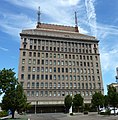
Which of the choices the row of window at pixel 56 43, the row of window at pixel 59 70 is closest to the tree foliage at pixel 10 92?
the row of window at pixel 59 70

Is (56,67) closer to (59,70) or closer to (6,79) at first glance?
(59,70)

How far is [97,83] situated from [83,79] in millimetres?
7228

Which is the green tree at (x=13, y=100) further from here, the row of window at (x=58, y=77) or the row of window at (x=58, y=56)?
the row of window at (x=58, y=56)

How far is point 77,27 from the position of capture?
338 ft

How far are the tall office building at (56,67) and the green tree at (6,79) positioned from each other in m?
43.9

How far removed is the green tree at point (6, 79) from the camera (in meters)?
28.2

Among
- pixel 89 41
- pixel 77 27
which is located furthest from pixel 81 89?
pixel 77 27

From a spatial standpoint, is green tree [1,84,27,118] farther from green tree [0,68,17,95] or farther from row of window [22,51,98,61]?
row of window [22,51,98,61]

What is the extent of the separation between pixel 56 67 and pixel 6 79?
52.7 m

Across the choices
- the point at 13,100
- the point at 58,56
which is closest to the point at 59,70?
the point at 58,56

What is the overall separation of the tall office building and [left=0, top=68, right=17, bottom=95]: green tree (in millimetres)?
43924

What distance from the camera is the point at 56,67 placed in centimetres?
8112

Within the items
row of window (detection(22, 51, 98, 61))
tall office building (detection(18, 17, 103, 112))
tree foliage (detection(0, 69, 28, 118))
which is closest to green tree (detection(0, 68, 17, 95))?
tree foliage (detection(0, 69, 28, 118))

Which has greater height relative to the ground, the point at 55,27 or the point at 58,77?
the point at 55,27
